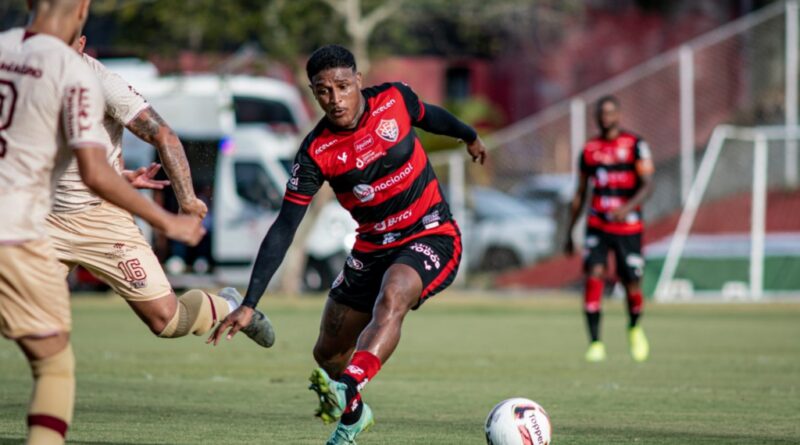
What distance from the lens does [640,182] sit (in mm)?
14117

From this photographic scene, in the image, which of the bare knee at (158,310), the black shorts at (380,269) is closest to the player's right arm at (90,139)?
the black shorts at (380,269)

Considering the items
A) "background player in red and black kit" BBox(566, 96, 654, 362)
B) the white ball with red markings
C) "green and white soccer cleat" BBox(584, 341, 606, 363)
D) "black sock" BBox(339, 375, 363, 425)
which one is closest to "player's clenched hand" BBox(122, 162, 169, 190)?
"black sock" BBox(339, 375, 363, 425)

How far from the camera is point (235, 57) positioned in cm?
2728

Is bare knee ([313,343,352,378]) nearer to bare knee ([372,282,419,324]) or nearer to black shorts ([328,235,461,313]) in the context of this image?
black shorts ([328,235,461,313])

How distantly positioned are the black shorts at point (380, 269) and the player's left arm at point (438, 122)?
0.80m

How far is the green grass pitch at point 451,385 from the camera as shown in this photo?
821 cm

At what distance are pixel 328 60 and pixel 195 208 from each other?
1152 mm

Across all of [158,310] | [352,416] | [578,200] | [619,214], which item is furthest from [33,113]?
[578,200]

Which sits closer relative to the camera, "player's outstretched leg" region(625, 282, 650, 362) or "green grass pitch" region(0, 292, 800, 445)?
"green grass pitch" region(0, 292, 800, 445)

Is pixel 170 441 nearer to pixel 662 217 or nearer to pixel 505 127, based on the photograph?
pixel 662 217

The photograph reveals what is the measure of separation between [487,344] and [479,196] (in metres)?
12.7

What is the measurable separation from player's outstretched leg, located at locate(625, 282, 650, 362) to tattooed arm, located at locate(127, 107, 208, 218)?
688 centimetres

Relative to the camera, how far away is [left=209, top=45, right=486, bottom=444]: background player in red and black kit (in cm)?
755

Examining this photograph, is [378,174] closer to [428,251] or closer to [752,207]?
[428,251]
